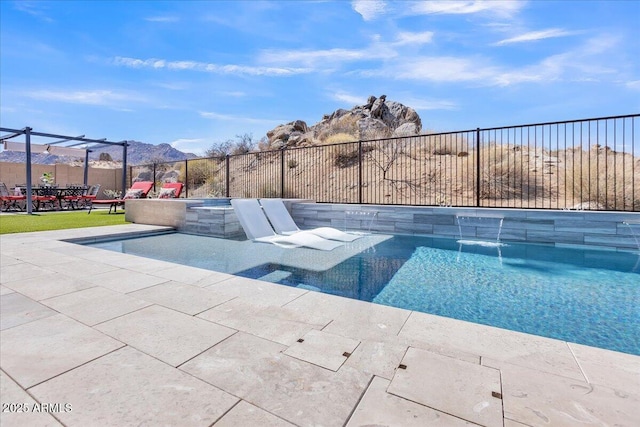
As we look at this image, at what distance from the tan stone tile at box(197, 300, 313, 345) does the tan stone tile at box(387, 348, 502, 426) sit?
27.2 inches

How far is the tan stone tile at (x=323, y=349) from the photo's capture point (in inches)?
62.8

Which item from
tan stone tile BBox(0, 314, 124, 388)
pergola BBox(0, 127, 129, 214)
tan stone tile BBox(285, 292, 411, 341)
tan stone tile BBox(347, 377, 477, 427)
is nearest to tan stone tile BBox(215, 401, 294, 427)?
tan stone tile BBox(347, 377, 477, 427)

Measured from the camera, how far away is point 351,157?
585 inches

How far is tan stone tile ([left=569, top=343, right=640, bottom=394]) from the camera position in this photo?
4.76 feet

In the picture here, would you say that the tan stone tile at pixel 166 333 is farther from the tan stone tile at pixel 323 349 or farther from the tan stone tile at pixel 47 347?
the tan stone tile at pixel 323 349

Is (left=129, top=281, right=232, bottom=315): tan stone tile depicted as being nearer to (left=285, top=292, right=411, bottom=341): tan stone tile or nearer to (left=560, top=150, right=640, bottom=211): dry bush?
(left=285, top=292, right=411, bottom=341): tan stone tile

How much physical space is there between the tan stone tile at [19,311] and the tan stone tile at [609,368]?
3.35 metres

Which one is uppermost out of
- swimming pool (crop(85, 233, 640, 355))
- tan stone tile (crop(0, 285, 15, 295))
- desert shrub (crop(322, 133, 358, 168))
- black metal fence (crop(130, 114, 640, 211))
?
desert shrub (crop(322, 133, 358, 168))

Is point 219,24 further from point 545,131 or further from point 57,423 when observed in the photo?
point 57,423

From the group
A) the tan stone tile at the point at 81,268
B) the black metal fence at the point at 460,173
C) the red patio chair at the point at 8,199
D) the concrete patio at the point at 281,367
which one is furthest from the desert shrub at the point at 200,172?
the concrete patio at the point at 281,367

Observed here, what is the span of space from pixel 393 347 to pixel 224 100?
14.8m

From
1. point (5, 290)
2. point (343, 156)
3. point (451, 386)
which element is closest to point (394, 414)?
point (451, 386)

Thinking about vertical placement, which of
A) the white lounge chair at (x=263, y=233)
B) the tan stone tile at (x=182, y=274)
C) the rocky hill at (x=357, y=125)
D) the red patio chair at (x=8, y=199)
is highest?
the rocky hill at (x=357, y=125)

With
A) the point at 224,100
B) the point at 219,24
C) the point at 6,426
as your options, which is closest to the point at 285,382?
the point at 6,426
